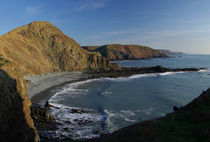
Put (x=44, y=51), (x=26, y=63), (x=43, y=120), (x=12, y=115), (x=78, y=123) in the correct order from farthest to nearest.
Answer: (x=44, y=51) < (x=26, y=63) < (x=78, y=123) < (x=43, y=120) < (x=12, y=115)

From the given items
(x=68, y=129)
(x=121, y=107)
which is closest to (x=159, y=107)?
(x=121, y=107)

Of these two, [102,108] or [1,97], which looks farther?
[102,108]

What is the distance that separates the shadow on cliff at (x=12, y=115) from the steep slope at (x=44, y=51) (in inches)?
1838

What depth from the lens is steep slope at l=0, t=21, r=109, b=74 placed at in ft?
194

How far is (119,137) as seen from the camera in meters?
11.7

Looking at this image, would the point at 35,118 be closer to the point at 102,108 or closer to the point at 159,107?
the point at 102,108

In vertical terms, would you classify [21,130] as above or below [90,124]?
above

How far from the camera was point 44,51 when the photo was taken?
255 ft

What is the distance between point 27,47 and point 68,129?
59.5 metres

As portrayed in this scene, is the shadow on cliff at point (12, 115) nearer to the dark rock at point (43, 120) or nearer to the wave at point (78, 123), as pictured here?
the wave at point (78, 123)

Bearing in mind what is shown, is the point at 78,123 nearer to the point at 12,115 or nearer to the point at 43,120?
the point at 43,120

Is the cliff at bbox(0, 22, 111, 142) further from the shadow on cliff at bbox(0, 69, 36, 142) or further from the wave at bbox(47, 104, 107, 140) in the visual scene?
the wave at bbox(47, 104, 107, 140)

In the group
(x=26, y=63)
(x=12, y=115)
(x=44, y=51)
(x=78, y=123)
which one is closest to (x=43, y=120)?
(x=78, y=123)

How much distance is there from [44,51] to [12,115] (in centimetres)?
7240
